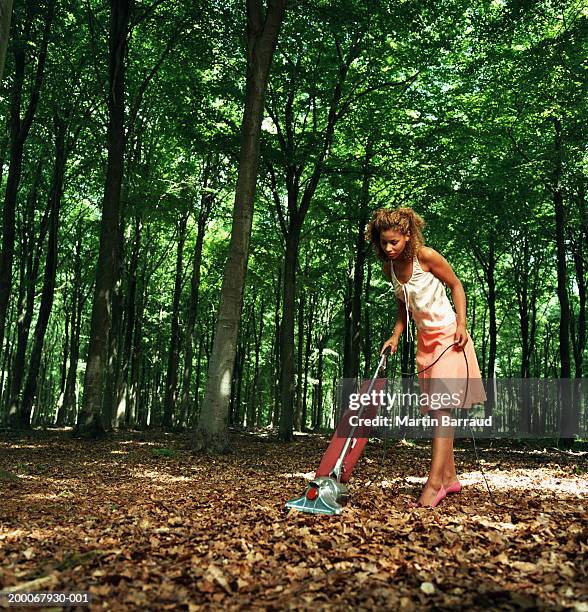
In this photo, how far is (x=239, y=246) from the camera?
10312 millimetres

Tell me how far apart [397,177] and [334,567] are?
14843 mm

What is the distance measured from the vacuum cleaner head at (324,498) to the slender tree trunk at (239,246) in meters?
5.64

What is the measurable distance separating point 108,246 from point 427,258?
32.7 feet

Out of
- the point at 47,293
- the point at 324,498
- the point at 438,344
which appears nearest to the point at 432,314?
the point at 438,344

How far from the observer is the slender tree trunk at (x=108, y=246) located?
12539 millimetres

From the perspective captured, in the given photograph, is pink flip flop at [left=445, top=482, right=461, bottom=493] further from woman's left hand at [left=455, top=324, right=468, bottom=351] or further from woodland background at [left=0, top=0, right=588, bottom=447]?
woodland background at [left=0, top=0, right=588, bottom=447]

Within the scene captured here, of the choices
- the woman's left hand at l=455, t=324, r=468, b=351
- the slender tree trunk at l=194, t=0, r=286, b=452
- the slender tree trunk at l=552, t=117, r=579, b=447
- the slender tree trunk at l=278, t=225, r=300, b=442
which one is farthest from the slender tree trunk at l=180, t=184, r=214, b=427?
the woman's left hand at l=455, t=324, r=468, b=351

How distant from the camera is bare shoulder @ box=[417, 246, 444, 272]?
488 cm

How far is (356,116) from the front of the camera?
16594 millimetres

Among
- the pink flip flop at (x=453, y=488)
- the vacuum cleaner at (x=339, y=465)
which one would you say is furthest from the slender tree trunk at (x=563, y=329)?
the vacuum cleaner at (x=339, y=465)

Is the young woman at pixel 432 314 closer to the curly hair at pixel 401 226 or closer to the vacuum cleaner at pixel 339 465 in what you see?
the curly hair at pixel 401 226

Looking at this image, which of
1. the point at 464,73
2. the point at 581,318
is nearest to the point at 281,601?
the point at 464,73

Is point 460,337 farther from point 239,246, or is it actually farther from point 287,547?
point 239,246

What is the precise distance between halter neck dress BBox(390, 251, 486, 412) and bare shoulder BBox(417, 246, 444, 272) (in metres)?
0.04
